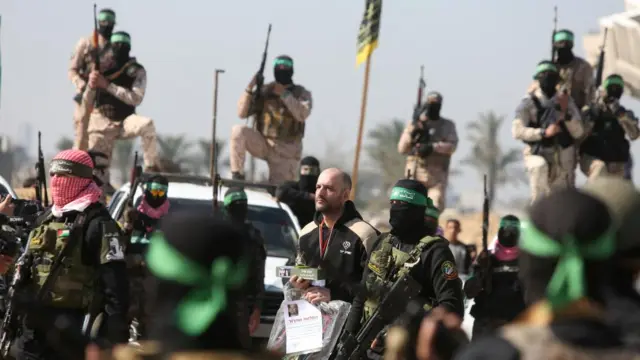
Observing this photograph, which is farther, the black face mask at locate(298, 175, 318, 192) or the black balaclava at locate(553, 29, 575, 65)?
the black balaclava at locate(553, 29, 575, 65)

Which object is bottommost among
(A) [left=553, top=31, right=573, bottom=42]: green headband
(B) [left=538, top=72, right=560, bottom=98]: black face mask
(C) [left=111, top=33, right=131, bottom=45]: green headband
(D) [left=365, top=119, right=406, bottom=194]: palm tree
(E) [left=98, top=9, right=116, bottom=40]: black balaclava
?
(D) [left=365, top=119, right=406, bottom=194]: palm tree

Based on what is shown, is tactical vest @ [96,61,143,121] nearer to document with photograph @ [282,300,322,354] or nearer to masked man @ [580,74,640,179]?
masked man @ [580,74,640,179]

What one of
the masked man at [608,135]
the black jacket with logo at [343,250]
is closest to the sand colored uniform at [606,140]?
the masked man at [608,135]

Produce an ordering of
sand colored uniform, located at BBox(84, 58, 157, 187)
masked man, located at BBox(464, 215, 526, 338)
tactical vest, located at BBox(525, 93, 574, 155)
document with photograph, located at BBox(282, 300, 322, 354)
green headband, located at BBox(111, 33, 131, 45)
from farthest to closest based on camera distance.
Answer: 1. tactical vest, located at BBox(525, 93, 574, 155)
2. sand colored uniform, located at BBox(84, 58, 157, 187)
3. green headband, located at BBox(111, 33, 131, 45)
4. masked man, located at BBox(464, 215, 526, 338)
5. document with photograph, located at BBox(282, 300, 322, 354)

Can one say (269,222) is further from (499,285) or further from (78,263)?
(78,263)

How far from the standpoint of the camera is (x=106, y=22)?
14133 millimetres

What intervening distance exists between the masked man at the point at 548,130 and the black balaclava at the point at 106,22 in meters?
5.17

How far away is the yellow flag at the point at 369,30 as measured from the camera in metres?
14.6

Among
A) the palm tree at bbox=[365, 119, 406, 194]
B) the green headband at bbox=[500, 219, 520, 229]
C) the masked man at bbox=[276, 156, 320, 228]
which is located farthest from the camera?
the palm tree at bbox=[365, 119, 406, 194]

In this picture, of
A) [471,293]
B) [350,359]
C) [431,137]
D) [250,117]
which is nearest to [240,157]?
[250,117]

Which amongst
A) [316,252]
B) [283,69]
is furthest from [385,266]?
[283,69]

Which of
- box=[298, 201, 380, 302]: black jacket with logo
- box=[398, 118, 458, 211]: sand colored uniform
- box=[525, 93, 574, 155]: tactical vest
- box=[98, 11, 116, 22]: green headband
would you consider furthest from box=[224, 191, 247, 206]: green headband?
box=[525, 93, 574, 155]: tactical vest

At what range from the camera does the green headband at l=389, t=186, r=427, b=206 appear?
6.70m

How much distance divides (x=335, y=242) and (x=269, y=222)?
3891 millimetres
